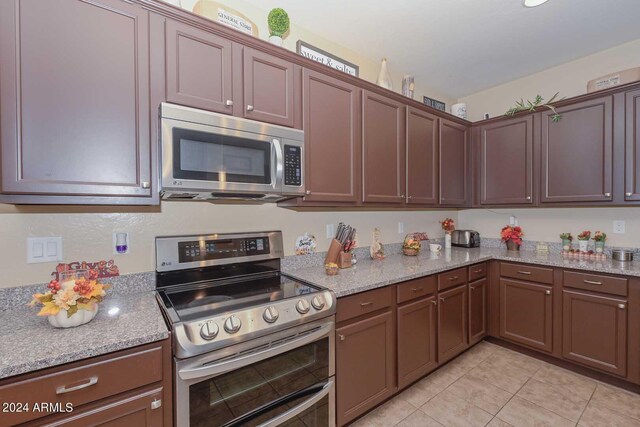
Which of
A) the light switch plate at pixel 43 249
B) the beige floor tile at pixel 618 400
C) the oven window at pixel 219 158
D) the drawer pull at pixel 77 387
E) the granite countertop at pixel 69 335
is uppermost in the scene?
the oven window at pixel 219 158

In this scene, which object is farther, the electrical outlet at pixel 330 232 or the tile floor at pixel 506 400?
the electrical outlet at pixel 330 232

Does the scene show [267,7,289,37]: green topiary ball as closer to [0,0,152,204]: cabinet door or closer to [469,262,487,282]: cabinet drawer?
[0,0,152,204]: cabinet door

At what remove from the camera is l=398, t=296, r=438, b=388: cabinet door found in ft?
6.38

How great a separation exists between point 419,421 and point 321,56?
2.59 meters

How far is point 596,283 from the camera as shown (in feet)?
6.98

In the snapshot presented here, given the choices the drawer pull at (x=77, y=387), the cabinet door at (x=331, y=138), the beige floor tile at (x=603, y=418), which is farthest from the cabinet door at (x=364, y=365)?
the beige floor tile at (x=603, y=418)

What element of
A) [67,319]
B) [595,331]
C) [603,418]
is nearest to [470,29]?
[595,331]

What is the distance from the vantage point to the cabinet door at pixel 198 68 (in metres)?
1.38

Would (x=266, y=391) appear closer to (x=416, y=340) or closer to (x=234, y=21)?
(x=416, y=340)

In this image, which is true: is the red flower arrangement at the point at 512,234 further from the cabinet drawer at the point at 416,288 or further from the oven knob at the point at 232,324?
the oven knob at the point at 232,324

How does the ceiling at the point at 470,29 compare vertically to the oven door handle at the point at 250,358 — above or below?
above

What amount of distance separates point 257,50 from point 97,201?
1.14 metres

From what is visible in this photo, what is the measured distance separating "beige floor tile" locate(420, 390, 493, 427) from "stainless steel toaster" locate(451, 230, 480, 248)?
5.43ft

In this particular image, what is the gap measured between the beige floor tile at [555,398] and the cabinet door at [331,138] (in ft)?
6.12
